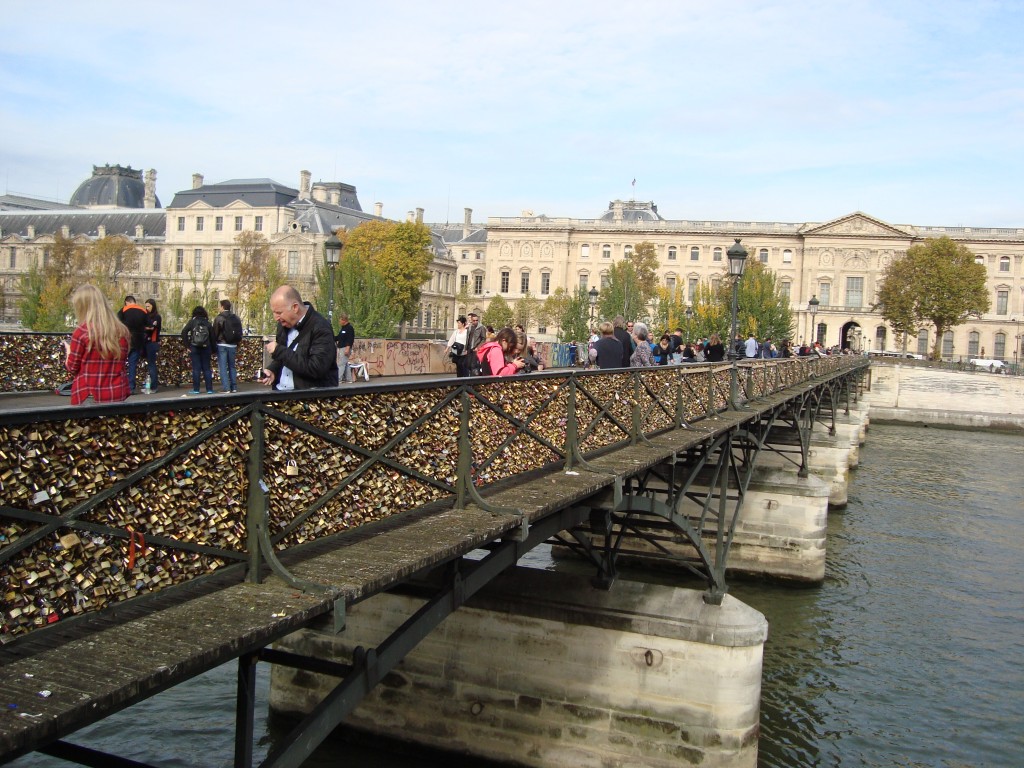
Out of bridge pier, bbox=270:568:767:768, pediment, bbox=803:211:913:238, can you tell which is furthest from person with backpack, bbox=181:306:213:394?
pediment, bbox=803:211:913:238

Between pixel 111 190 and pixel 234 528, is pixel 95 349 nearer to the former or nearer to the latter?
pixel 234 528

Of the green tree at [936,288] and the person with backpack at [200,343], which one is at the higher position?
the green tree at [936,288]

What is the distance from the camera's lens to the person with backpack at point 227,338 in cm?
1722

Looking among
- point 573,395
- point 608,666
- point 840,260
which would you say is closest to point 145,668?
point 573,395

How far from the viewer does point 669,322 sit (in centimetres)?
7669

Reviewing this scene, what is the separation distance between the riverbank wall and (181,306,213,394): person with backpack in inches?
2138

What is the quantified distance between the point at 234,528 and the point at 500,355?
6.07 meters

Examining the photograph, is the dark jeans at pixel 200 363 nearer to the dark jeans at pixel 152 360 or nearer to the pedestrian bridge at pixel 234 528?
the dark jeans at pixel 152 360

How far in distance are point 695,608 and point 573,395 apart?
419cm

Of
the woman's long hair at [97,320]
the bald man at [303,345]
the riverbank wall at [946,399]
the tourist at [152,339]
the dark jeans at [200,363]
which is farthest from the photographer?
the riverbank wall at [946,399]

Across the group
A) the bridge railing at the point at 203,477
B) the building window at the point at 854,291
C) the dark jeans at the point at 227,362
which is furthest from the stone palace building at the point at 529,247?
the bridge railing at the point at 203,477

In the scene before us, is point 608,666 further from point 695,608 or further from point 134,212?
point 134,212

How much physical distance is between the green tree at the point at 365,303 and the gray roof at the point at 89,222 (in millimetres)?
69487

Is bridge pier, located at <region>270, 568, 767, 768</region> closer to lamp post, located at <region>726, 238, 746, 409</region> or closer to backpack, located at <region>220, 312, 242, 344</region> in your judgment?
lamp post, located at <region>726, 238, 746, 409</region>
